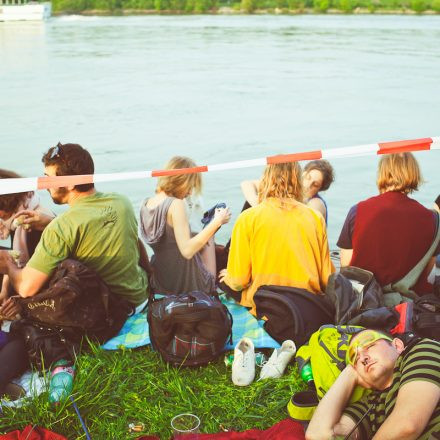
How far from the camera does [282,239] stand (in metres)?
3.31

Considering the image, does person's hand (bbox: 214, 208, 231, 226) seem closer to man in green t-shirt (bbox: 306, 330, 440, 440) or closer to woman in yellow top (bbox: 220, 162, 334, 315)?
woman in yellow top (bbox: 220, 162, 334, 315)

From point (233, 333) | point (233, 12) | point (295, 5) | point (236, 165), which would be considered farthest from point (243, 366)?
point (233, 12)

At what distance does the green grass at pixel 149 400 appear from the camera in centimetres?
270

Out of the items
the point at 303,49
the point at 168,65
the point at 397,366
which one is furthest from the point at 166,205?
the point at 303,49

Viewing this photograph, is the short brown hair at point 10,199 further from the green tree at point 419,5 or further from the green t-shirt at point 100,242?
the green tree at point 419,5

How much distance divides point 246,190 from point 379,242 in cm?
106

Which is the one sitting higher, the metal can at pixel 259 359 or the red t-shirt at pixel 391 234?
the red t-shirt at pixel 391 234

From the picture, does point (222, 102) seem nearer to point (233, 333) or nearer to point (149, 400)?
point (233, 333)

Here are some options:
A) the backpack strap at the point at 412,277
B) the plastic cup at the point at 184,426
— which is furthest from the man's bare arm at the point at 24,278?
the backpack strap at the point at 412,277

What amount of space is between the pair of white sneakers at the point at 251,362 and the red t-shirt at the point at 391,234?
692 mm

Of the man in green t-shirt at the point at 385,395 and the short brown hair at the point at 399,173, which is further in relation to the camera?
the short brown hair at the point at 399,173

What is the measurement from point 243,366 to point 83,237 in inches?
39.2

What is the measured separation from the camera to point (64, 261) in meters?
3.12

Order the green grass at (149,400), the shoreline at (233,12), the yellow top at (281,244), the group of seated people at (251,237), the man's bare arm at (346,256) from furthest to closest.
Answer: the shoreline at (233,12), the man's bare arm at (346,256), the yellow top at (281,244), the group of seated people at (251,237), the green grass at (149,400)
